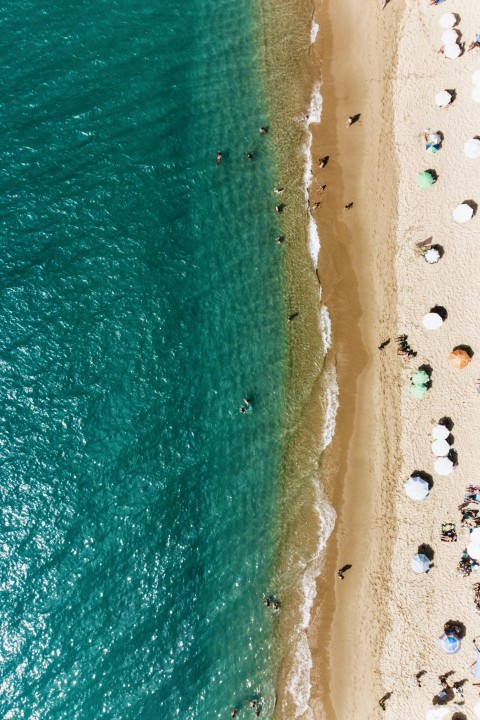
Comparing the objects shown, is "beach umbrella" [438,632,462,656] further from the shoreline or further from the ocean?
the ocean

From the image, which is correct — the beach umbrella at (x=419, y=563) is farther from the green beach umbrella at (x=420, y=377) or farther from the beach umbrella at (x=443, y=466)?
the green beach umbrella at (x=420, y=377)

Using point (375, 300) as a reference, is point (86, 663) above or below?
below

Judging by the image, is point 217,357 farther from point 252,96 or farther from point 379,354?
point 252,96

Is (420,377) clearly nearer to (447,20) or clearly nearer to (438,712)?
(438,712)

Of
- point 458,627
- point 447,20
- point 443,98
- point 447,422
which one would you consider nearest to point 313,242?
point 443,98

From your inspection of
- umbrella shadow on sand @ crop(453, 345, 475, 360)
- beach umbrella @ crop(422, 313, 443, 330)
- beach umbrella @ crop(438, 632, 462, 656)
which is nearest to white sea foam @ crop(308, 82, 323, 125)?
beach umbrella @ crop(422, 313, 443, 330)

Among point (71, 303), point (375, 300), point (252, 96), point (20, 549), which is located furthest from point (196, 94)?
point (20, 549)

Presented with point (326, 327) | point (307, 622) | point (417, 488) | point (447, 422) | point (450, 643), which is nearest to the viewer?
point (450, 643)
